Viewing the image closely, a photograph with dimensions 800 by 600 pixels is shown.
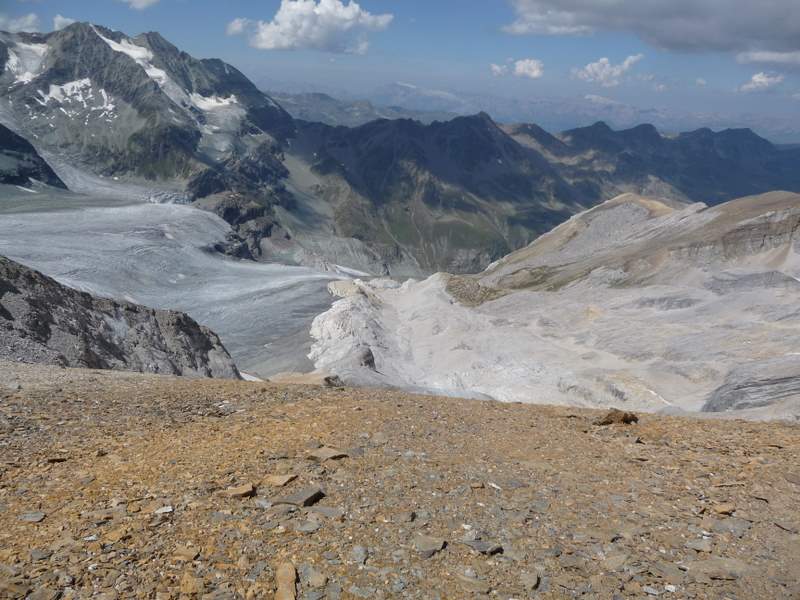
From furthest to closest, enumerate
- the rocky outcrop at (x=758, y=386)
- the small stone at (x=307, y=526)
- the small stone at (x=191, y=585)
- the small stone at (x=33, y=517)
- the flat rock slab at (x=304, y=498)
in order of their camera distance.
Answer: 1. the rocky outcrop at (x=758, y=386)
2. the flat rock slab at (x=304, y=498)
3. the small stone at (x=307, y=526)
4. the small stone at (x=33, y=517)
5. the small stone at (x=191, y=585)

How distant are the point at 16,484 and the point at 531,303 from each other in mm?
80425

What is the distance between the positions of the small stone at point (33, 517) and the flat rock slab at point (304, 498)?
3.22 metres

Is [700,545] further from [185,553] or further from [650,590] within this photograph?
[185,553]

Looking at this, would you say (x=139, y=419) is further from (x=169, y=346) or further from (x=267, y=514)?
(x=169, y=346)

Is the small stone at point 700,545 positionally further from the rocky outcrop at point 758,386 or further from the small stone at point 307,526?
the rocky outcrop at point 758,386

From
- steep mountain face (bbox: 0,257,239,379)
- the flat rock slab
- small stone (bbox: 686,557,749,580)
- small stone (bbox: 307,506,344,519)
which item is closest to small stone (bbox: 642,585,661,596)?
small stone (bbox: 686,557,749,580)

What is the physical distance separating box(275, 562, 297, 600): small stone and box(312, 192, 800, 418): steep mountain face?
29.9 m

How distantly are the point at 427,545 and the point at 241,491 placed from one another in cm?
307

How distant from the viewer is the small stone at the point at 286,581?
740 centimetres

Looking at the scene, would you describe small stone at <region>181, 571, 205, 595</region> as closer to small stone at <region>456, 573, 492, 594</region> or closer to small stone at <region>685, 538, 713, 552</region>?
small stone at <region>456, 573, 492, 594</region>

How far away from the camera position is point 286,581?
764cm

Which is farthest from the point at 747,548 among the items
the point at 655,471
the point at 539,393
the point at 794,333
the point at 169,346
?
the point at 794,333

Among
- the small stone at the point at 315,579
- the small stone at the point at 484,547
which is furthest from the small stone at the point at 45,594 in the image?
the small stone at the point at 484,547

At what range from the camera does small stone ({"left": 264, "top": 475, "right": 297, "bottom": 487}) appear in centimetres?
1015
